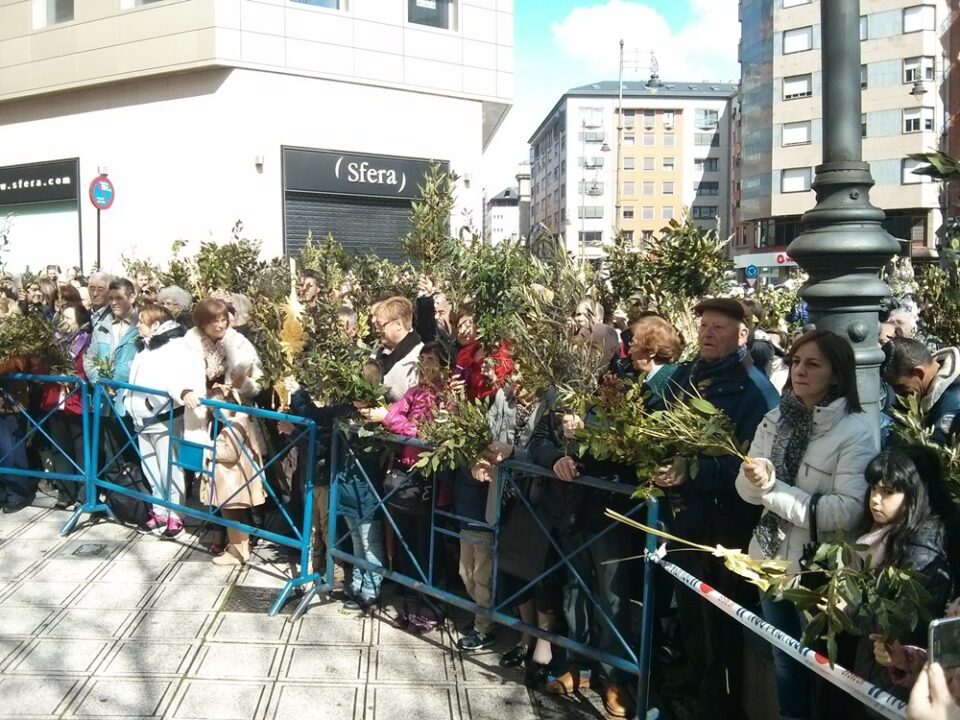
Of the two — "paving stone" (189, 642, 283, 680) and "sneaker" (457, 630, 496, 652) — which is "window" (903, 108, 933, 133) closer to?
"sneaker" (457, 630, 496, 652)

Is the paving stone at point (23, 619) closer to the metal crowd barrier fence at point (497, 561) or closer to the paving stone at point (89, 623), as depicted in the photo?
the paving stone at point (89, 623)

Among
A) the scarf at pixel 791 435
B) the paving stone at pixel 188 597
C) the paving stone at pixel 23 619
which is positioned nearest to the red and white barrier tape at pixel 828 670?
the scarf at pixel 791 435

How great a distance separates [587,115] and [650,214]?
13.4m

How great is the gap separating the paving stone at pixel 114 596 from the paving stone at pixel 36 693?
0.99 m

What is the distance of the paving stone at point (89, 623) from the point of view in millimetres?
5316

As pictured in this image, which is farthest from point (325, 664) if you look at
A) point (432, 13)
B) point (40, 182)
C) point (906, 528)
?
point (40, 182)

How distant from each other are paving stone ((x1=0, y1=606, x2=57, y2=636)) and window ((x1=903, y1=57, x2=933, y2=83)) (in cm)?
5614

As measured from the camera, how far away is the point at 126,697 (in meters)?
4.55

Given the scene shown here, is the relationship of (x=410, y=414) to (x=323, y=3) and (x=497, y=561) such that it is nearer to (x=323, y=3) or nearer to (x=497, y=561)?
(x=497, y=561)

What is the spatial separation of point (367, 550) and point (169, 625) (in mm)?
1252

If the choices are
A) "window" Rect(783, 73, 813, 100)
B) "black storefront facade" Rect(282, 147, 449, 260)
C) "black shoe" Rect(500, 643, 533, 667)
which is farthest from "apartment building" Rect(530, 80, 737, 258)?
"black shoe" Rect(500, 643, 533, 667)

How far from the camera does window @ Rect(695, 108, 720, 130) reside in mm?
97812

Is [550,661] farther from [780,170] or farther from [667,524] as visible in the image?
[780,170]

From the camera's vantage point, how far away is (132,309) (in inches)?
323
